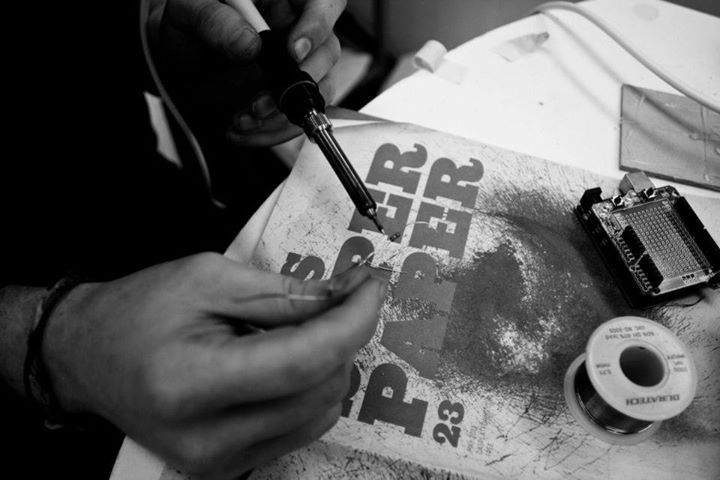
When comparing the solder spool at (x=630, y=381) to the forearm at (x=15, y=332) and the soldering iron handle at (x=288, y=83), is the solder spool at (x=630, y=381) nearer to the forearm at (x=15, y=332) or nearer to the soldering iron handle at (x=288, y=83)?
the soldering iron handle at (x=288, y=83)

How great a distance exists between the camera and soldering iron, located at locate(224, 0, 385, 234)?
0.55 meters

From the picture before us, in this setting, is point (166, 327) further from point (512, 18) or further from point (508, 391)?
point (512, 18)

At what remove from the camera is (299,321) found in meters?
0.44

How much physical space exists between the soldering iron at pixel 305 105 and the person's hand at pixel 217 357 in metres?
0.15

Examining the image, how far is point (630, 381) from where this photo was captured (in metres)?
0.46

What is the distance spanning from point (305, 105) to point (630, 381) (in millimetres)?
455

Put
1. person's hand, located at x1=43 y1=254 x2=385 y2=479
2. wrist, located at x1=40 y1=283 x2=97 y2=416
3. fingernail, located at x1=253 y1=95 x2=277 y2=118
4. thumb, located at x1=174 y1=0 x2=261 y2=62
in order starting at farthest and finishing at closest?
1. fingernail, located at x1=253 y1=95 x2=277 y2=118
2. thumb, located at x1=174 y1=0 x2=261 y2=62
3. wrist, located at x1=40 y1=283 x2=97 y2=416
4. person's hand, located at x1=43 y1=254 x2=385 y2=479

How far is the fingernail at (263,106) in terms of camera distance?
2.28 feet

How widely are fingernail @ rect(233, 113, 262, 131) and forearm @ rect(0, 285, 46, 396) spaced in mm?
354

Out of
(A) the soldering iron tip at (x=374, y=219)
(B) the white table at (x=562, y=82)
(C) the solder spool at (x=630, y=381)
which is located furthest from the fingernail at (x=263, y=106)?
(C) the solder spool at (x=630, y=381)

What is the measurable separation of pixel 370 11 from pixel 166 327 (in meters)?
1.20

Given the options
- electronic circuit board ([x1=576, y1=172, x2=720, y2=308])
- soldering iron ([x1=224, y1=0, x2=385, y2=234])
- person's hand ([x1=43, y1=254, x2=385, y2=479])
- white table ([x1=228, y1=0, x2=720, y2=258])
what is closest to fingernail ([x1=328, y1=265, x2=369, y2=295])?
person's hand ([x1=43, y1=254, x2=385, y2=479])

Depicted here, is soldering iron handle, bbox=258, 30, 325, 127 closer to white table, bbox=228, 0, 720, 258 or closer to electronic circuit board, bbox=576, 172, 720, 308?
white table, bbox=228, 0, 720, 258

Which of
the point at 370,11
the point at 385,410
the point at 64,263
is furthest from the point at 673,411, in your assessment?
the point at 370,11
